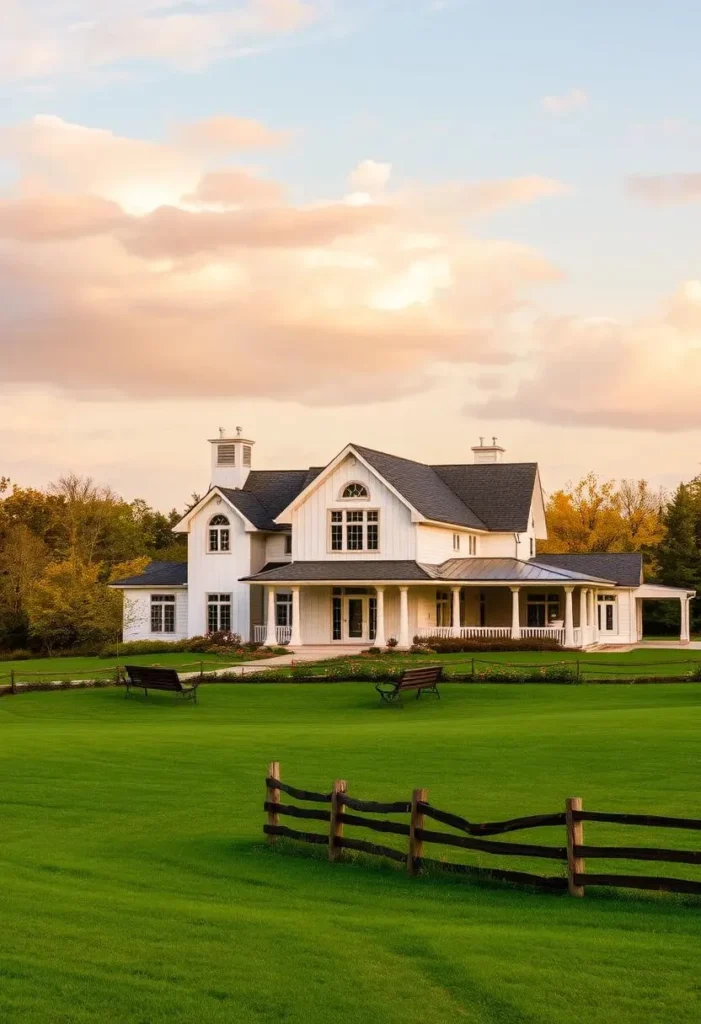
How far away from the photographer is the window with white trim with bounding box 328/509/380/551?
183 feet

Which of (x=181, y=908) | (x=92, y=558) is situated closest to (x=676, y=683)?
(x=181, y=908)

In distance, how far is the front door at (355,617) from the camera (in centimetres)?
5572

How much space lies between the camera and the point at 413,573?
5300 centimetres

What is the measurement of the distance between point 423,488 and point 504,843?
46713 millimetres

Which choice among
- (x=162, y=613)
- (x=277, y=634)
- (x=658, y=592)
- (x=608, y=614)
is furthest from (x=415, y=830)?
(x=608, y=614)

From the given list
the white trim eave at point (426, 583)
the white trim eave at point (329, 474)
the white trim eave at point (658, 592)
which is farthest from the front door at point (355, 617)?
the white trim eave at point (658, 592)

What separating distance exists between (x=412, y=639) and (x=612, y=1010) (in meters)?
44.1

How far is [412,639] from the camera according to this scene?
53.4 meters

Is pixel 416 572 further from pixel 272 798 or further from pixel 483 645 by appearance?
pixel 272 798

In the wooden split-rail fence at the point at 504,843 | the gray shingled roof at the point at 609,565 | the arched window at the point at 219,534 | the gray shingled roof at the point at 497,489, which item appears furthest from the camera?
the gray shingled roof at the point at 497,489

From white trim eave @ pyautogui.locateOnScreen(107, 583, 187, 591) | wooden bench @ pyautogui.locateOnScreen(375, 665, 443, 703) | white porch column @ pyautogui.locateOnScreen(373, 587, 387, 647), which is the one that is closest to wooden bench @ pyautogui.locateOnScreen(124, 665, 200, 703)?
wooden bench @ pyautogui.locateOnScreen(375, 665, 443, 703)

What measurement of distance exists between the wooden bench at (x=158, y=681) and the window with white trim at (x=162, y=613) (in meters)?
21.7

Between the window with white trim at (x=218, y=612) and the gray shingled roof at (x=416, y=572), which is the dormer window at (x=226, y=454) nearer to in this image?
the window with white trim at (x=218, y=612)

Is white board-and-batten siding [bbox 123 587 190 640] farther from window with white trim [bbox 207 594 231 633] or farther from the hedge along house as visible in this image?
window with white trim [bbox 207 594 231 633]
